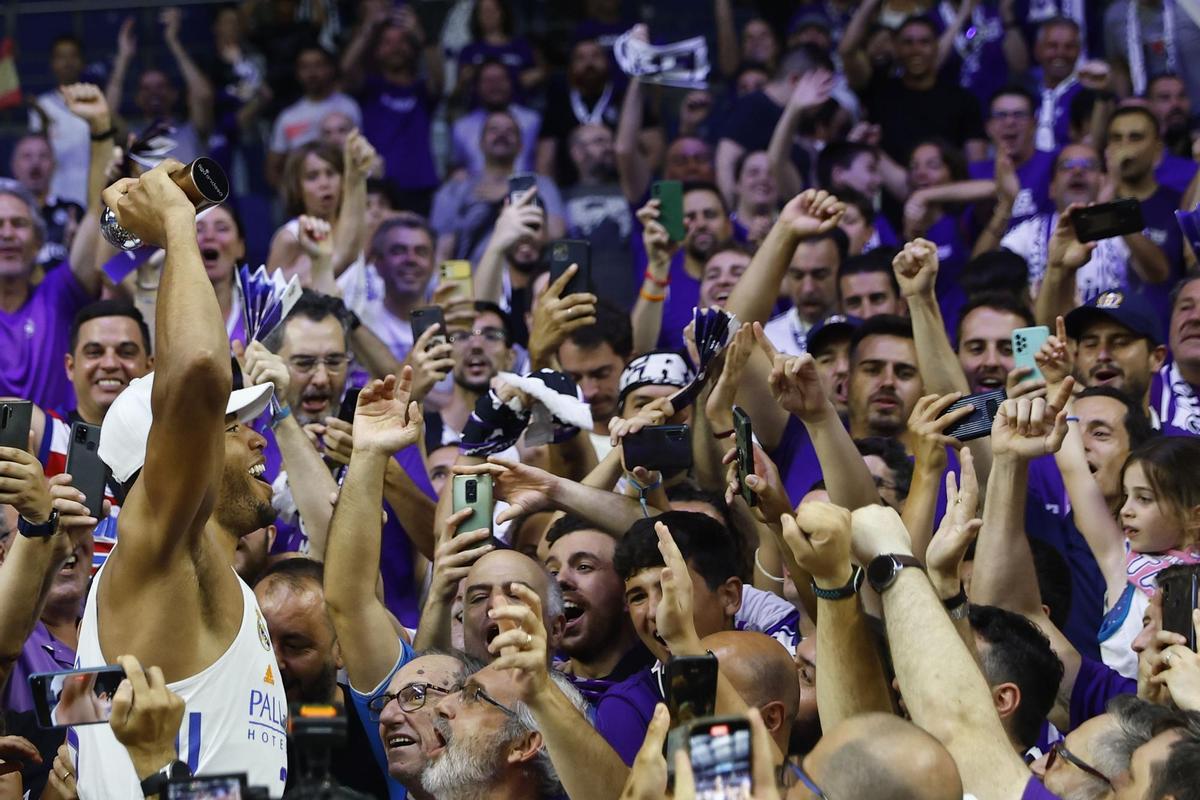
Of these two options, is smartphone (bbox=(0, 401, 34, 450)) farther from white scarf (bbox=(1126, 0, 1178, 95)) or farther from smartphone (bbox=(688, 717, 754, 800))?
white scarf (bbox=(1126, 0, 1178, 95))

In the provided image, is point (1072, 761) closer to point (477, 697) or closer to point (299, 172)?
point (477, 697)

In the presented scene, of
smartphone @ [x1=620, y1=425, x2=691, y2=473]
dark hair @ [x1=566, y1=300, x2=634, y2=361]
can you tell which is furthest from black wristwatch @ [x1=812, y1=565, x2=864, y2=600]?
dark hair @ [x1=566, y1=300, x2=634, y2=361]

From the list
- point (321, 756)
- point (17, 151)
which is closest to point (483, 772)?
point (321, 756)

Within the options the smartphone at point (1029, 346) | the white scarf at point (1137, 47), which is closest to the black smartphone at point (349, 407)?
the smartphone at point (1029, 346)

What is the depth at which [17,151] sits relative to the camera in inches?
407

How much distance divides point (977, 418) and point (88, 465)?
2580 mm

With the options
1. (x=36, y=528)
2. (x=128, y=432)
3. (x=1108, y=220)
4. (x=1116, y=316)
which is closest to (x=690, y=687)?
(x=128, y=432)

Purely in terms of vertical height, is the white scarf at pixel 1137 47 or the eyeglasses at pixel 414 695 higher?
the white scarf at pixel 1137 47

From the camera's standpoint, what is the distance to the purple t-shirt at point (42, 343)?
7.64 m

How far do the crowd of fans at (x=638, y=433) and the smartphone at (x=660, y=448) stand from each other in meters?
0.03

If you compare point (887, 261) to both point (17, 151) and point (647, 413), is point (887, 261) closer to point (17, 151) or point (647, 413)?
point (647, 413)

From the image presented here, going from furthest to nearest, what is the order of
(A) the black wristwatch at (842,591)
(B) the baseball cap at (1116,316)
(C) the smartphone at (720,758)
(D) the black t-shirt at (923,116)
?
1. (D) the black t-shirt at (923,116)
2. (B) the baseball cap at (1116,316)
3. (A) the black wristwatch at (842,591)
4. (C) the smartphone at (720,758)

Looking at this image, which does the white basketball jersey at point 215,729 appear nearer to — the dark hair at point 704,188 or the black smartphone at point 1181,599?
the black smartphone at point 1181,599

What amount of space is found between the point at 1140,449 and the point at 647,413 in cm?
153
